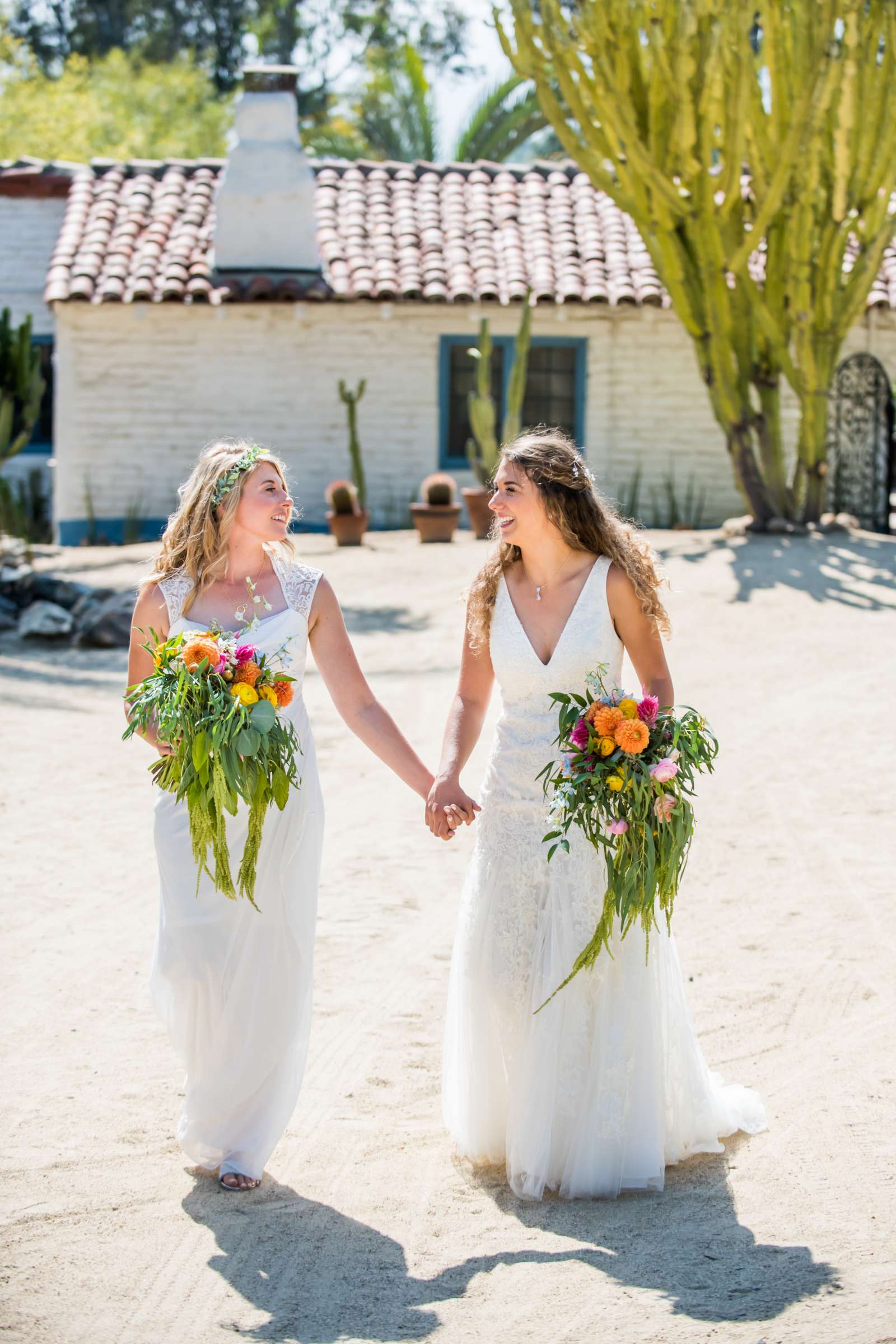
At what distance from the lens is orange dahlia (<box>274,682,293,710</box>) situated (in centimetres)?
377

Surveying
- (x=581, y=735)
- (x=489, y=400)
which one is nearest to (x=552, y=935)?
(x=581, y=735)

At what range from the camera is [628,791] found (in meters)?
3.68

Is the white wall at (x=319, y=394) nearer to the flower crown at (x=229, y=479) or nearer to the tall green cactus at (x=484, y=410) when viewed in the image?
the tall green cactus at (x=484, y=410)

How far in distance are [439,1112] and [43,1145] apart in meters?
1.17

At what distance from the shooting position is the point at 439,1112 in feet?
14.7

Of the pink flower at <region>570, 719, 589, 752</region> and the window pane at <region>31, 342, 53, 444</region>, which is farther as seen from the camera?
the window pane at <region>31, 342, 53, 444</region>

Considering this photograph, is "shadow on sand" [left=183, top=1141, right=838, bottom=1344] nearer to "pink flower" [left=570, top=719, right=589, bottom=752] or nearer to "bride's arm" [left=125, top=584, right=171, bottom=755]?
"pink flower" [left=570, top=719, right=589, bottom=752]

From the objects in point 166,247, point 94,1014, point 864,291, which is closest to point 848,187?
point 864,291

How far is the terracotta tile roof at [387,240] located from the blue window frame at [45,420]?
6.37 feet

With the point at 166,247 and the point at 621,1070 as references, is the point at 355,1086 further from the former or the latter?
the point at 166,247

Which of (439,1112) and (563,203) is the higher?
(563,203)

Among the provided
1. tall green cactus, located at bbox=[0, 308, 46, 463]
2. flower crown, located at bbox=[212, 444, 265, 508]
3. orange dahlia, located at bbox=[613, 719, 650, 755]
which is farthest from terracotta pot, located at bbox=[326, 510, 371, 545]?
orange dahlia, located at bbox=[613, 719, 650, 755]

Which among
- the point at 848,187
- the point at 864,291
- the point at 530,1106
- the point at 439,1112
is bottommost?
the point at 439,1112

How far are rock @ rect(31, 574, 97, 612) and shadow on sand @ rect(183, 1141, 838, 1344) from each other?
9.38 metres
